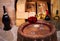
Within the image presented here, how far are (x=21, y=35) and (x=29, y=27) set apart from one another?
0.56 feet

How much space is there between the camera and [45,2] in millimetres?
2449

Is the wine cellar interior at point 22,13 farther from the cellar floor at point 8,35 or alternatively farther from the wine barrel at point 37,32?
the wine barrel at point 37,32

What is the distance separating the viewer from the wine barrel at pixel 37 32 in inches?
60.3

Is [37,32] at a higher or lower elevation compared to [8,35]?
higher

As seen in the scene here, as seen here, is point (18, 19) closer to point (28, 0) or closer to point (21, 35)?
point (28, 0)

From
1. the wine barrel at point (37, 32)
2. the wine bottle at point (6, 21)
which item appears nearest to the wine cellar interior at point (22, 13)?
the wine bottle at point (6, 21)

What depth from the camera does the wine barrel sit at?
1.53m

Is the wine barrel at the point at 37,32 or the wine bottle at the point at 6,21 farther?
the wine bottle at the point at 6,21

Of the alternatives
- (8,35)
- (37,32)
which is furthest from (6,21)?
(37,32)

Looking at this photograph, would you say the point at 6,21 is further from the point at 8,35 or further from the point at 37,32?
the point at 37,32

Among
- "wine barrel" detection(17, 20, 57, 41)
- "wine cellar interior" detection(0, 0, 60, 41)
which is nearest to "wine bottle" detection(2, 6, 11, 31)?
"wine cellar interior" detection(0, 0, 60, 41)

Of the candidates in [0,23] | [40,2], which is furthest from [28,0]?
[0,23]

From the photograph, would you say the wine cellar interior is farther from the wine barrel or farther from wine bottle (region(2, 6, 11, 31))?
the wine barrel

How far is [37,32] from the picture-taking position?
164cm
